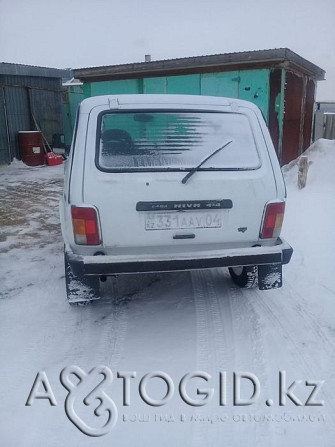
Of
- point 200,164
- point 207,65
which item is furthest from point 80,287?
point 207,65

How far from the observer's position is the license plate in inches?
113

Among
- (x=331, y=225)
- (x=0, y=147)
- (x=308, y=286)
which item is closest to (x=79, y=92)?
(x=0, y=147)

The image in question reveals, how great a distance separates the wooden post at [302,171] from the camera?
7.95 m

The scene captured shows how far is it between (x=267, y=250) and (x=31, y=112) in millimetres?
14260

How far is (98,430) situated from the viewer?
7.30ft

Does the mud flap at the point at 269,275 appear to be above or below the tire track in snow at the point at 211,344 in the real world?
above

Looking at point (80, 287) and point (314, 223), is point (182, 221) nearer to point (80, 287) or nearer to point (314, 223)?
point (80, 287)

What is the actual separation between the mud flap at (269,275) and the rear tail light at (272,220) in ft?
1.12

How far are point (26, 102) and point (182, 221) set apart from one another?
14.0m

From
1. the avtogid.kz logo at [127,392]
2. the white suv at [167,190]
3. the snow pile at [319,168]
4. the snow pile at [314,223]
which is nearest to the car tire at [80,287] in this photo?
the white suv at [167,190]

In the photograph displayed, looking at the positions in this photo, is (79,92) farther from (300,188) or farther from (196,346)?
(196,346)

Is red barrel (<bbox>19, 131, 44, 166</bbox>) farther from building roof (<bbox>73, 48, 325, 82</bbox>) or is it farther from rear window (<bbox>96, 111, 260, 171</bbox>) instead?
rear window (<bbox>96, 111, 260, 171</bbox>)

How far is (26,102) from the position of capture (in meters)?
14.8

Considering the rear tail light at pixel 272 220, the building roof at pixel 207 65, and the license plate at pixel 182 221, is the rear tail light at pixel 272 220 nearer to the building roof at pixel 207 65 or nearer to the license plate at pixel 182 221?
the license plate at pixel 182 221
